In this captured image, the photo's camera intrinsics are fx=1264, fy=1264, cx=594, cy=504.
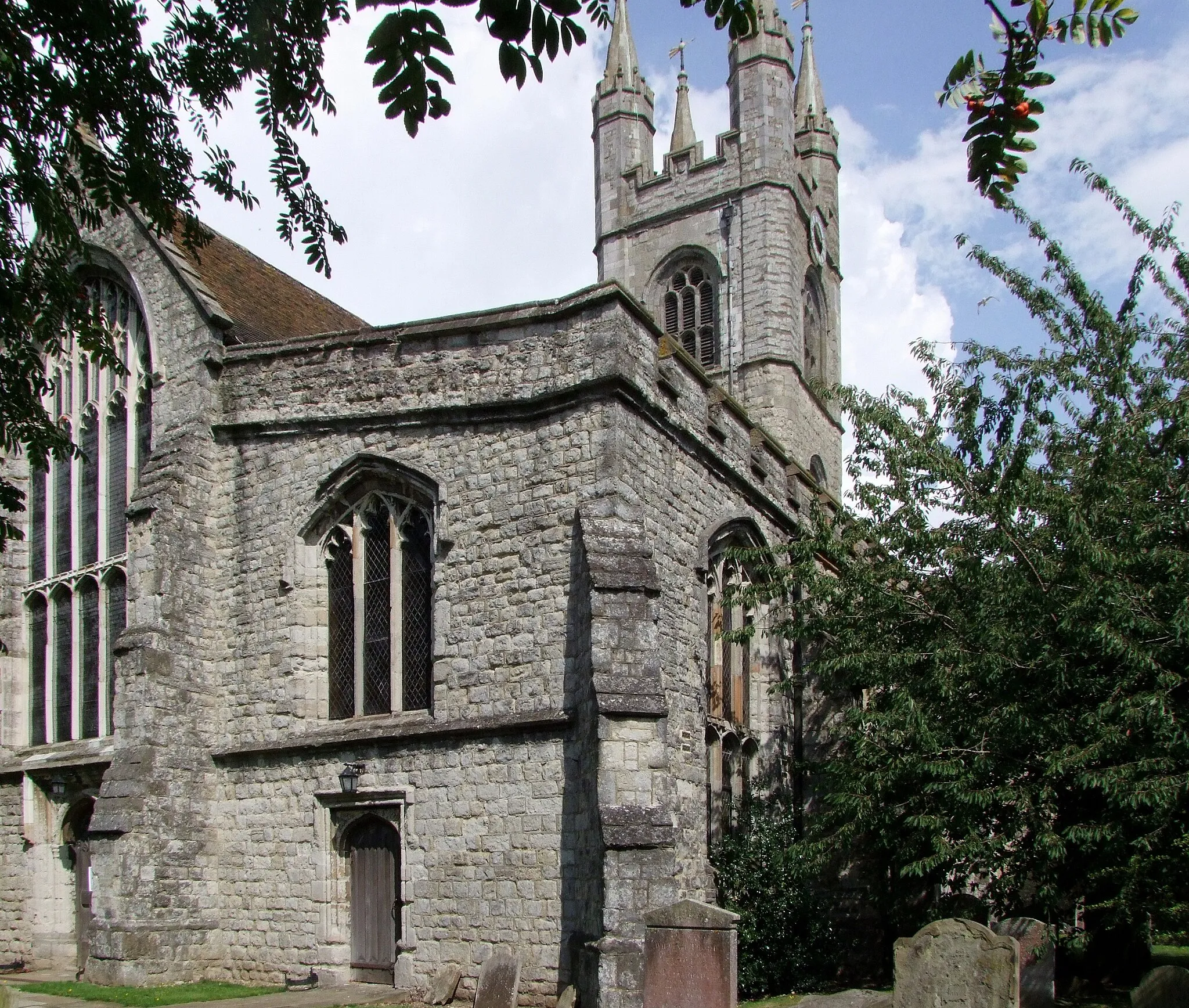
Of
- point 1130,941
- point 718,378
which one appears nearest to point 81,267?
point 1130,941

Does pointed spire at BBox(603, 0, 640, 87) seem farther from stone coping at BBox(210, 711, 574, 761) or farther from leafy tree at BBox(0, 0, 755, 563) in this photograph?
leafy tree at BBox(0, 0, 755, 563)

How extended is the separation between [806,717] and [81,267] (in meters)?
11.9

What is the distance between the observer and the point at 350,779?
13.5 m

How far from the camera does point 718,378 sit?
34531mm

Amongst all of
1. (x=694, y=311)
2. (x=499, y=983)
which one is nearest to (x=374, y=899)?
(x=499, y=983)

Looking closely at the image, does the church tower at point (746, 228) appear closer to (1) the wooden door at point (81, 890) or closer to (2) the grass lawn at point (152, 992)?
(1) the wooden door at point (81, 890)

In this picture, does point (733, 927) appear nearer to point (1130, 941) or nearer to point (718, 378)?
point (1130, 941)

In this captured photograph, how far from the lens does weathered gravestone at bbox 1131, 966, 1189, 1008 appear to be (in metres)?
9.58

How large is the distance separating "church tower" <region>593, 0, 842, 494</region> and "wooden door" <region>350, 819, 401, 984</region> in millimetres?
20929

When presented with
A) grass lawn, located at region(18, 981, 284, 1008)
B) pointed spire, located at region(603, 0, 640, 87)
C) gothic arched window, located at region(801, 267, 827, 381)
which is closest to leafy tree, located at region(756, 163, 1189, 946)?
grass lawn, located at region(18, 981, 284, 1008)

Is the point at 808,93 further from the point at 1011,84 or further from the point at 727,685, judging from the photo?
the point at 1011,84

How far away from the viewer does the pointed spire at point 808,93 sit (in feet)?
131

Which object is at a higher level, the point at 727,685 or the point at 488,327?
the point at 488,327

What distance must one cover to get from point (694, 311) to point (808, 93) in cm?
955
